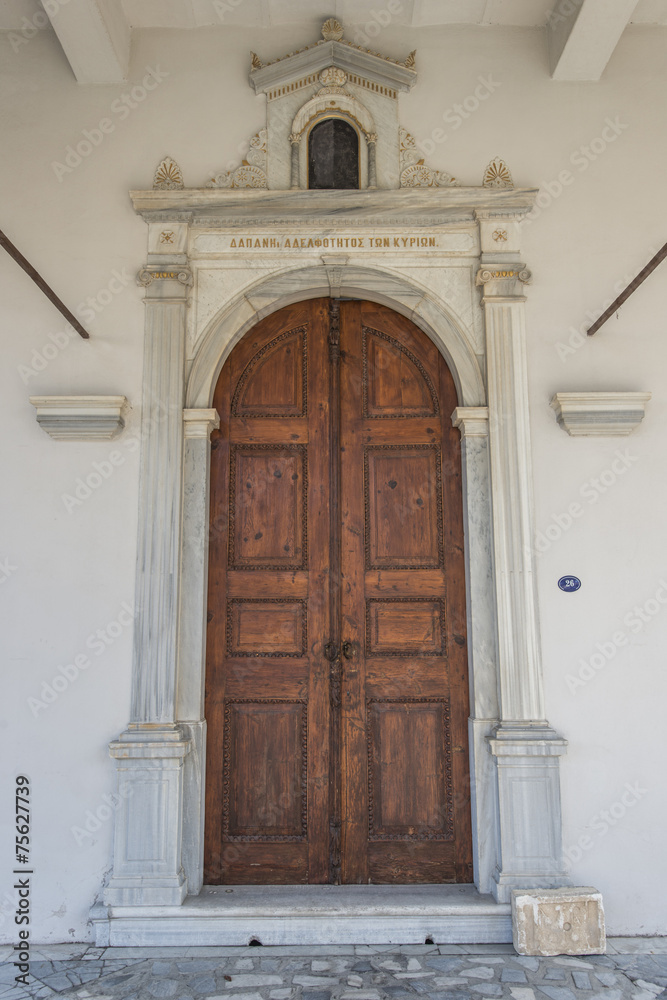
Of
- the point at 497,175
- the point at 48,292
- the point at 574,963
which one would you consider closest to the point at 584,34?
the point at 497,175

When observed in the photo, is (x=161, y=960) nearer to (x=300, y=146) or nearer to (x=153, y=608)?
(x=153, y=608)

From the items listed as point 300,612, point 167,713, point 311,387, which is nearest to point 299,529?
point 300,612

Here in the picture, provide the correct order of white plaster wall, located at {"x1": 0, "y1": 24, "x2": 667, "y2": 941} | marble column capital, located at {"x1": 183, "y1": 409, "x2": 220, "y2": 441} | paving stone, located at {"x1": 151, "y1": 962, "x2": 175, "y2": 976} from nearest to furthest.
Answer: paving stone, located at {"x1": 151, "y1": 962, "x2": 175, "y2": 976} → white plaster wall, located at {"x1": 0, "y1": 24, "x2": 667, "y2": 941} → marble column capital, located at {"x1": 183, "y1": 409, "x2": 220, "y2": 441}

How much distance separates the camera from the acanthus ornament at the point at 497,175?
4.46 metres

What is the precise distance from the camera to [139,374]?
431cm

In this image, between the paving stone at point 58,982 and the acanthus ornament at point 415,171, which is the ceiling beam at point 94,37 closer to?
the acanthus ornament at point 415,171

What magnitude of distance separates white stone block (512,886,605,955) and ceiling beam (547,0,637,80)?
14.9 ft

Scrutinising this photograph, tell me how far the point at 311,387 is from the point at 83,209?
168cm

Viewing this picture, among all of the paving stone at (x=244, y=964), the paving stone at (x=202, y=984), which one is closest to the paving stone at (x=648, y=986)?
the paving stone at (x=244, y=964)

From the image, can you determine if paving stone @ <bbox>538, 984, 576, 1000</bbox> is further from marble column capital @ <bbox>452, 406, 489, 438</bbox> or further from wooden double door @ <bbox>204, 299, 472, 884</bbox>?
marble column capital @ <bbox>452, 406, 489, 438</bbox>

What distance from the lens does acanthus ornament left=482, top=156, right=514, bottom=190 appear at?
14.6ft

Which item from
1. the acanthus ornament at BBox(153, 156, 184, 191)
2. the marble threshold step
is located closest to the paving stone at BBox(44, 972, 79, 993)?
the marble threshold step

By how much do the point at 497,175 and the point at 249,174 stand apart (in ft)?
4.78

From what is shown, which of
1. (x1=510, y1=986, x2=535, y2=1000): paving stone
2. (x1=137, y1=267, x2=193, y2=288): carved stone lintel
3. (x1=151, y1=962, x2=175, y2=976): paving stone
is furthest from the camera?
(x1=137, y1=267, x2=193, y2=288): carved stone lintel
